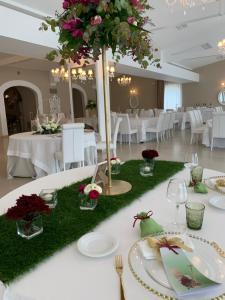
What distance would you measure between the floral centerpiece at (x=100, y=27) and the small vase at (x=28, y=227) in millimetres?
811

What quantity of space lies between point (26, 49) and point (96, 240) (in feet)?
15.0

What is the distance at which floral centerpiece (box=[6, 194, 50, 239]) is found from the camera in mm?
886

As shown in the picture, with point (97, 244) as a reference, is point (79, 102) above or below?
above

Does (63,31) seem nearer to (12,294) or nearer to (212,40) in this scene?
(12,294)

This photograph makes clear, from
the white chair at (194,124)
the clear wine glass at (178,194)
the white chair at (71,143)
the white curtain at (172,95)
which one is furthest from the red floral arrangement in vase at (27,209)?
the white curtain at (172,95)

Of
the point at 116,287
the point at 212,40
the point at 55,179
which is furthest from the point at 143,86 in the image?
the point at 116,287

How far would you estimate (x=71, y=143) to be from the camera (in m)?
3.86

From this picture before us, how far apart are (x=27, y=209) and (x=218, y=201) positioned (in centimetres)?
89

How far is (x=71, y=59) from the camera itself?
129 cm

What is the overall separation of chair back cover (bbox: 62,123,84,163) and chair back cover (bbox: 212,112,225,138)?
401 cm

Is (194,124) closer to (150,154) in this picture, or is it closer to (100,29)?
(150,154)

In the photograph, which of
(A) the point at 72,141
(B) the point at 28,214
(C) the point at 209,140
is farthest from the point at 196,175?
(C) the point at 209,140

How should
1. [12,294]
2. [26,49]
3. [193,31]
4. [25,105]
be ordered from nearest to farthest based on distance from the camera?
1. [12,294]
2. [26,49]
3. [193,31]
4. [25,105]

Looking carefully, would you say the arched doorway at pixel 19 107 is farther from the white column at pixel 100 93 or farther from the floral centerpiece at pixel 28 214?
the floral centerpiece at pixel 28 214
